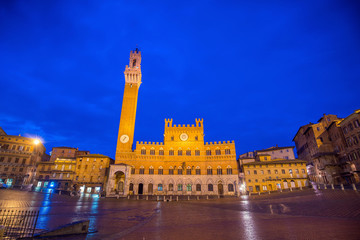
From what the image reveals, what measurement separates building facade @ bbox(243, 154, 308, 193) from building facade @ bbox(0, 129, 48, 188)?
190 ft

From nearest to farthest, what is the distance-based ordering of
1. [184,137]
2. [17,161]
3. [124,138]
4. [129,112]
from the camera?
[124,138]
[184,137]
[17,161]
[129,112]

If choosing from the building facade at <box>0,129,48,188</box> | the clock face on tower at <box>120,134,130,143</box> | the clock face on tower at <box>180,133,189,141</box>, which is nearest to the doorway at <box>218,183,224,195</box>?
the clock face on tower at <box>180,133,189,141</box>

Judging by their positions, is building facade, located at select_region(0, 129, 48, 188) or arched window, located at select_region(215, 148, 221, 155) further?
building facade, located at select_region(0, 129, 48, 188)

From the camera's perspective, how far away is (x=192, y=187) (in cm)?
4247

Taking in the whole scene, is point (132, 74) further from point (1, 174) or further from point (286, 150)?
point (286, 150)

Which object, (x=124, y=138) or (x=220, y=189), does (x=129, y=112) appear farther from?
(x=220, y=189)

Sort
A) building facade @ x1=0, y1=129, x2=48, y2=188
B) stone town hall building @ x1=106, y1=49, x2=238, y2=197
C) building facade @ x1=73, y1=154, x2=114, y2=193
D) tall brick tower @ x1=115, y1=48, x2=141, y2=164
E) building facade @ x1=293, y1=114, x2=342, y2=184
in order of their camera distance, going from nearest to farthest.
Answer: building facade @ x1=293, y1=114, x2=342, y2=184 < stone town hall building @ x1=106, y1=49, x2=238, y2=197 < building facade @ x1=73, y1=154, x2=114, y2=193 < tall brick tower @ x1=115, y1=48, x2=141, y2=164 < building facade @ x1=0, y1=129, x2=48, y2=188

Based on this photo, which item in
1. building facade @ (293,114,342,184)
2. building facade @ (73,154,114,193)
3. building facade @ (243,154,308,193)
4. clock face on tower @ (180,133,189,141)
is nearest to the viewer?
Answer: building facade @ (293,114,342,184)

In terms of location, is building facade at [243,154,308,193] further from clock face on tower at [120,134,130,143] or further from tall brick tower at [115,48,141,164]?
clock face on tower at [120,134,130,143]

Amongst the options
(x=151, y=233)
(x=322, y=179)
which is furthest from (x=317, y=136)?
(x=151, y=233)

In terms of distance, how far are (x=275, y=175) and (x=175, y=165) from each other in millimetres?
25275

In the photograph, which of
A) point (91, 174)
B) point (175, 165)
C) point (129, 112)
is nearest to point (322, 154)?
point (175, 165)

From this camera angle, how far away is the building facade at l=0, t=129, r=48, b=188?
1781 inches

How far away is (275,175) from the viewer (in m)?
42.2
